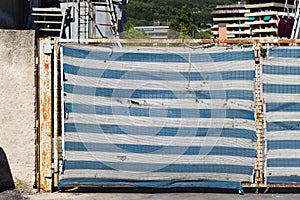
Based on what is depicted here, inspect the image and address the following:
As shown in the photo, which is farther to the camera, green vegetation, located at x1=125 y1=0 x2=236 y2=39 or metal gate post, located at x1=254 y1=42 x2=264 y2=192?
green vegetation, located at x1=125 y1=0 x2=236 y2=39

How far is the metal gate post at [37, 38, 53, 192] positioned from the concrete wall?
0.11m

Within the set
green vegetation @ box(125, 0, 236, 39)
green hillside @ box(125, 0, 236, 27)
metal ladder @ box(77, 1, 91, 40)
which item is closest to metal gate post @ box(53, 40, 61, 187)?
metal ladder @ box(77, 1, 91, 40)

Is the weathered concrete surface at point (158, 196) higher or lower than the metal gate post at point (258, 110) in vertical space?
lower

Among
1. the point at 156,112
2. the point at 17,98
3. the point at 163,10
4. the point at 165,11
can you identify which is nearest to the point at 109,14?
the point at 17,98

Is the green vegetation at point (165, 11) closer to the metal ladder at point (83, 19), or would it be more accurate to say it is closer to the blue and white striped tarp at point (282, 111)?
the metal ladder at point (83, 19)

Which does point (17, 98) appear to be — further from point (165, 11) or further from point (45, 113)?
point (165, 11)

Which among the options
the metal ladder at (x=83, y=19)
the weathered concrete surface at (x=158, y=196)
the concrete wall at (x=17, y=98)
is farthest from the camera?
the metal ladder at (x=83, y=19)

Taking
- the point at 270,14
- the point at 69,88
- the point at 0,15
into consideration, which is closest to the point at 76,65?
the point at 69,88

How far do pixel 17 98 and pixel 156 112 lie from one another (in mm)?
1886

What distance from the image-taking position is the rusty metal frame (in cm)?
847

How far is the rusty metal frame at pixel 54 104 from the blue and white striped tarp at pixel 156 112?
0.12 metres

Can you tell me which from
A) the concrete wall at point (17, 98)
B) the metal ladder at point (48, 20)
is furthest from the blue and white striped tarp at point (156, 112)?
the metal ladder at point (48, 20)

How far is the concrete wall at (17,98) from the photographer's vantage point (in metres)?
8.62

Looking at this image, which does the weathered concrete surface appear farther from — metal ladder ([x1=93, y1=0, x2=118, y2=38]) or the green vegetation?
the green vegetation
